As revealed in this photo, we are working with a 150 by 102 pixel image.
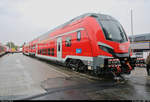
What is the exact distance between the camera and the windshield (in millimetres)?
6766

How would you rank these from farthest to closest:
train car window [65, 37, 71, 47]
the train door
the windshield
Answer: the train door → train car window [65, 37, 71, 47] → the windshield

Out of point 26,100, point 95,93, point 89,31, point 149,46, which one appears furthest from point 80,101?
point 149,46

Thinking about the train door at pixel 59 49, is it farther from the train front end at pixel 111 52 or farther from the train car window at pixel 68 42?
the train front end at pixel 111 52

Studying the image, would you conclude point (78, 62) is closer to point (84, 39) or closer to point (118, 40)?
point (84, 39)

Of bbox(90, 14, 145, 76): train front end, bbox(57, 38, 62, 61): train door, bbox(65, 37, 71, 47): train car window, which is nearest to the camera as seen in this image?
bbox(90, 14, 145, 76): train front end

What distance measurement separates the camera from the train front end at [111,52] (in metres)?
6.46

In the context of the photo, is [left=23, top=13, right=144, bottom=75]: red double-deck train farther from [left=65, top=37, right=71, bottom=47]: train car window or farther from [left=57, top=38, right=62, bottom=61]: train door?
[left=57, top=38, right=62, bottom=61]: train door

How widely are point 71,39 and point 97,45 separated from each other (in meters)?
2.84

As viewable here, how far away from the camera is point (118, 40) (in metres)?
6.83

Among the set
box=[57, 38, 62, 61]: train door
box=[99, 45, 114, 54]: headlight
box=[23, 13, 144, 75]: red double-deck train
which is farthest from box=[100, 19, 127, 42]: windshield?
box=[57, 38, 62, 61]: train door

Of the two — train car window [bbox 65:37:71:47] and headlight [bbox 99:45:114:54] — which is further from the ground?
train car window [bbox 65:37:71:47]

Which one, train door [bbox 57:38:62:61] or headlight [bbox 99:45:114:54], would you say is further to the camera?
train door [bbox 57:38:62:61]

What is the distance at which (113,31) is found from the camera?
275 inches

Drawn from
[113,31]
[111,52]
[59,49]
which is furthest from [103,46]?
[59,49]
